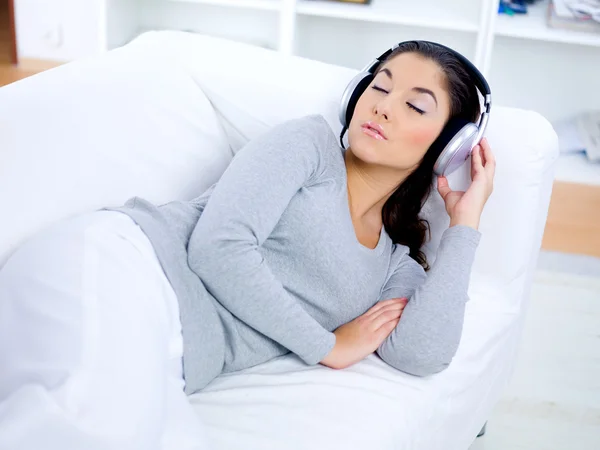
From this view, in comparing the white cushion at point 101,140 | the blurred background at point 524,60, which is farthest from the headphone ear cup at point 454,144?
the blurred background at point 524,60

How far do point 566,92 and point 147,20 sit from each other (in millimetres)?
1580

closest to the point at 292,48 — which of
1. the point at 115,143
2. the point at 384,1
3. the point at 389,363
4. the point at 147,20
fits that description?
the point at 384,1

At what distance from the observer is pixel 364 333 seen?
1321 millimetres

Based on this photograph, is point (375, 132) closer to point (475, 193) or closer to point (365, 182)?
point (365, 182)

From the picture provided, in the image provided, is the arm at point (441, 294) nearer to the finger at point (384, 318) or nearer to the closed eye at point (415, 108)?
the finger at point (384, 318)

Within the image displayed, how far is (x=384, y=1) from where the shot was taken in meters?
2.91

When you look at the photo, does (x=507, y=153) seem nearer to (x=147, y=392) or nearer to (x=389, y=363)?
(x=389, y=363)

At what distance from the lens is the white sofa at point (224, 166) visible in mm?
1177

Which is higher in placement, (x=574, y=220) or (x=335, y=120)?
(x=335, y=120)

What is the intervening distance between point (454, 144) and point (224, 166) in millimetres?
468

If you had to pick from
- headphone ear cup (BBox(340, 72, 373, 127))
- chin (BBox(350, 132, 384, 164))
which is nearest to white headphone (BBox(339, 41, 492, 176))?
headphone ear cup (BBox(340, 72, 373, 127))

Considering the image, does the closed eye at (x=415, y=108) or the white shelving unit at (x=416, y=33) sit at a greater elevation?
the closed eye at (x=415, y=108)

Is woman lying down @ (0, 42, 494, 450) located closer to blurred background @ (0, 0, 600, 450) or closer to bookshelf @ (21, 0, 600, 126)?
blurred background @ (0, 0, 600, 450)

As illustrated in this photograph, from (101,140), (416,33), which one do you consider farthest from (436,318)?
(416,33)
